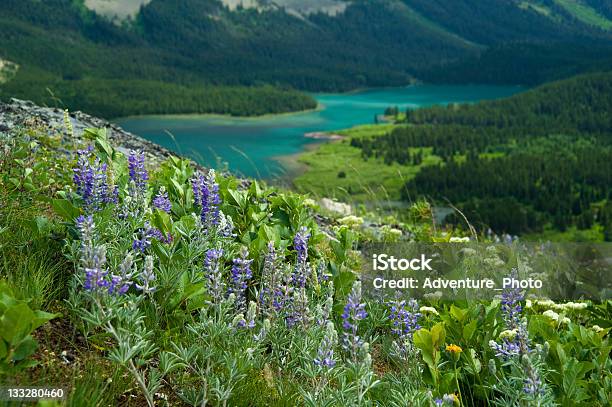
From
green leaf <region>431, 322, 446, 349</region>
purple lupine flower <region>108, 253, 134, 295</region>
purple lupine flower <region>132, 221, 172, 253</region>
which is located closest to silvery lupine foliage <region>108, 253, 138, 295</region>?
purple lupine flower <region>108, 253, 134, 295</region>

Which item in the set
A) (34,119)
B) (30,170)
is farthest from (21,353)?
(34,119)

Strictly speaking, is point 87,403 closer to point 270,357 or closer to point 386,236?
point 270,357

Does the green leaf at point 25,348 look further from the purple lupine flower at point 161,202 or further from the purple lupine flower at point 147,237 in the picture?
the purple lupine flower at point 161,202

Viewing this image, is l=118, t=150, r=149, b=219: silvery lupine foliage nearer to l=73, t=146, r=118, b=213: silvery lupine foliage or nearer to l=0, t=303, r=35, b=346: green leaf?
l=73, t=146, r=118, b=213: silvery lupine foliage

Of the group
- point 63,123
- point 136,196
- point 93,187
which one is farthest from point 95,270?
point 63,123

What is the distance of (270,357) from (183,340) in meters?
0.66

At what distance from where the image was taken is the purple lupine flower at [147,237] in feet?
16.2

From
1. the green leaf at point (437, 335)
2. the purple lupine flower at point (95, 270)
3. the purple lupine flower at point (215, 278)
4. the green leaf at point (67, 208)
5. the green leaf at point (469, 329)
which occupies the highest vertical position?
the purple lupine flower at point (95, 270)

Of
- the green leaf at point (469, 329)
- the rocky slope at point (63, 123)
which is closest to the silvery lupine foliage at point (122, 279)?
the green leaf at point (469, 329)

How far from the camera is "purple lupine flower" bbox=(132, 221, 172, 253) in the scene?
16.2 feet

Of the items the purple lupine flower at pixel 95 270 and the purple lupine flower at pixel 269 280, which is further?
the purple lupine flower at pixel 269 280

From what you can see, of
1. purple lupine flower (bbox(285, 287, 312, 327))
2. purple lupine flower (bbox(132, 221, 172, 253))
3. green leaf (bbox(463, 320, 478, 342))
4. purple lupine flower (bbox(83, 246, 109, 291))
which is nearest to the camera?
purple lupine flower (bbox(83, 246, 109, 291))

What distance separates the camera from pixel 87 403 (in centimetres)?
364

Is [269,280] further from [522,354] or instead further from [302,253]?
[522,354]
